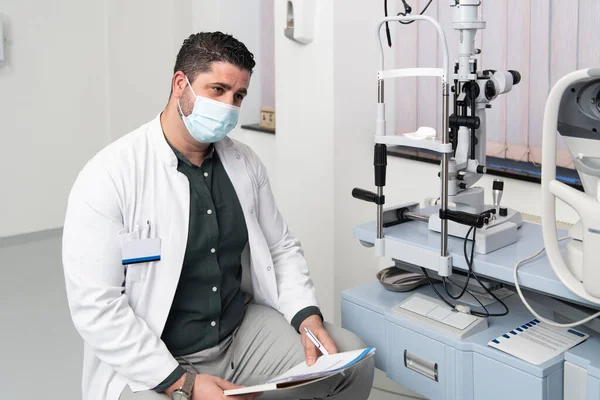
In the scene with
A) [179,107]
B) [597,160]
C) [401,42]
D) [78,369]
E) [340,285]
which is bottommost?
[78,369]

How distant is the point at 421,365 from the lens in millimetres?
1573

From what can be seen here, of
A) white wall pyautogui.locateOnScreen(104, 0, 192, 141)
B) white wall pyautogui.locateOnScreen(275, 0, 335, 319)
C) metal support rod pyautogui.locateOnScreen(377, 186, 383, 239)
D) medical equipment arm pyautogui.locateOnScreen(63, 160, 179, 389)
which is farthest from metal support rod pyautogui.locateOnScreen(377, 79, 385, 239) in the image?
white wall pyautogui.locateOnScreen(104, 0, 192, 141)

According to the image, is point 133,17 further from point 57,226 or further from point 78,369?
point 78,369

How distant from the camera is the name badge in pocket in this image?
5.14ft

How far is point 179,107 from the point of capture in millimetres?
1708

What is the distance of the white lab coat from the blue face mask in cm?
8

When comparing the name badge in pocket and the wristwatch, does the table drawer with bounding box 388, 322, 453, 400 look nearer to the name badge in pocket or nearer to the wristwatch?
the wristwatch

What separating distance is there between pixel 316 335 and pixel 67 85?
131 inches

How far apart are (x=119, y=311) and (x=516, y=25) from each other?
161cm

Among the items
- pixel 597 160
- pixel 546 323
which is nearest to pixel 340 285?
pixel 546 323

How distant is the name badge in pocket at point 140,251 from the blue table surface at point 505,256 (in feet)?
1.82

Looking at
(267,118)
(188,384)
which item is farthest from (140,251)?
(267,118)

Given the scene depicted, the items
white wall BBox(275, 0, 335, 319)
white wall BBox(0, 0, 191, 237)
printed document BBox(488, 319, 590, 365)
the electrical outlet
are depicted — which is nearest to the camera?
printed document BBox(488, 319, 590, 365)

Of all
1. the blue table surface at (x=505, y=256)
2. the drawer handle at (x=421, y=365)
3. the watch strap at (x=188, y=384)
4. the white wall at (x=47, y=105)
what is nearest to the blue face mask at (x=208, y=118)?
the blue table surface at (x=505, y=256)
